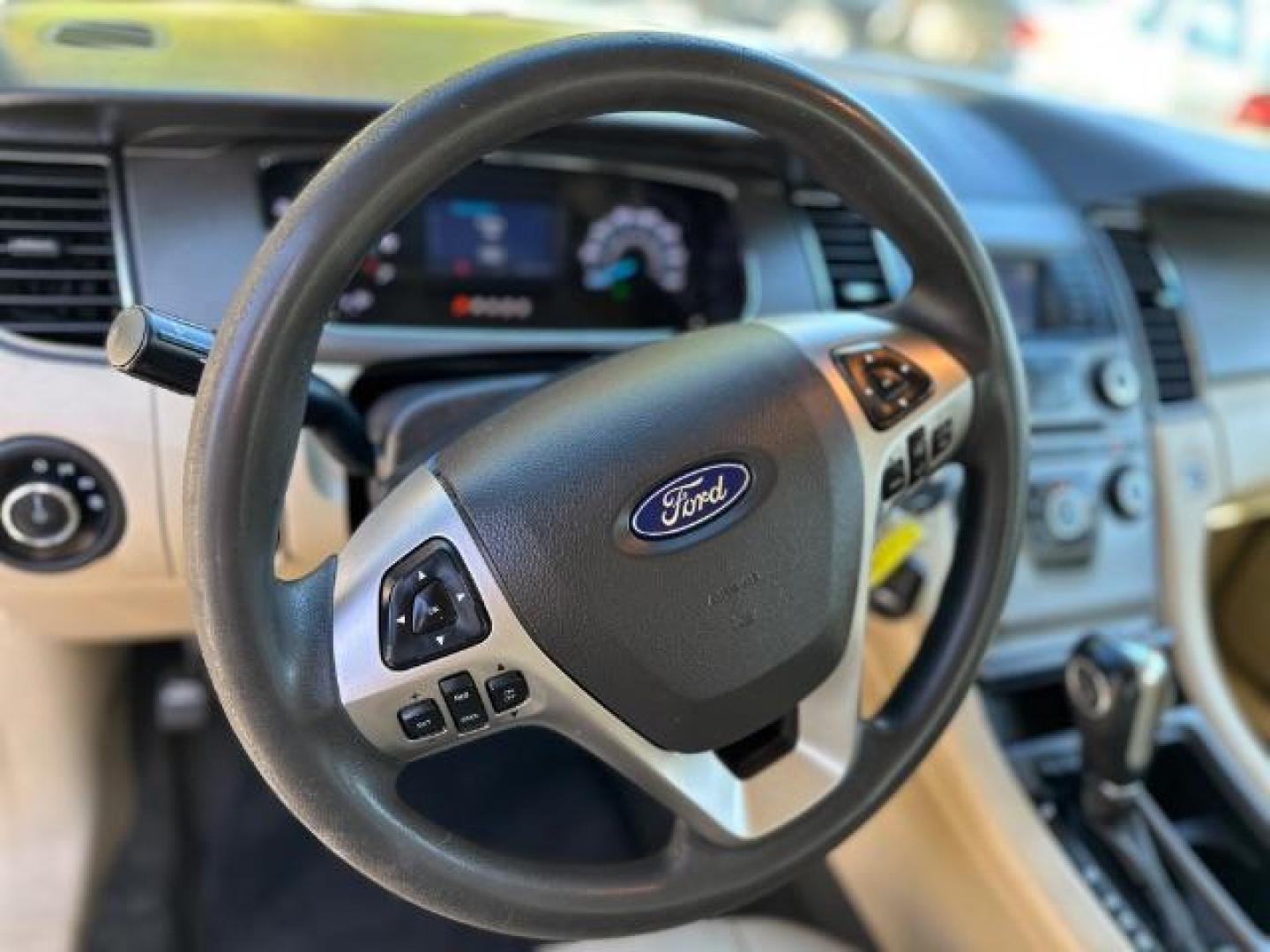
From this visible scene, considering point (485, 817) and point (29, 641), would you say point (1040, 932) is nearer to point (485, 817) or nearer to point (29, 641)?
point (485, 817)

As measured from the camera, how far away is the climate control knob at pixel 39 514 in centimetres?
88

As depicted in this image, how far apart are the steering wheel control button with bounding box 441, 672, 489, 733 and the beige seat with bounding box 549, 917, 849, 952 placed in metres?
0.35

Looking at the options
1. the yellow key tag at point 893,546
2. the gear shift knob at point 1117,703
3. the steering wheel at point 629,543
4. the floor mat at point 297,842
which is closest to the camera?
the steering wheel at point 629,543

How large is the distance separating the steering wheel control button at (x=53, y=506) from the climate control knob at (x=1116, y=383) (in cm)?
91

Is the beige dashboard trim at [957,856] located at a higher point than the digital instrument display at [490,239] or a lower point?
lower

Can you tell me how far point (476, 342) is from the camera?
1015 mm

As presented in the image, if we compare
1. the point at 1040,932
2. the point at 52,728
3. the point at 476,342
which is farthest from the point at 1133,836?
the point at 52,728

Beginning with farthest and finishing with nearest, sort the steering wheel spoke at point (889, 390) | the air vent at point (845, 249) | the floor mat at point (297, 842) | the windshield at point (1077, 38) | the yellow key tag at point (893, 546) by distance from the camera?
1. the windshield at point (1077, 38)
2. the floor mat at point (297, 842)
3. the air vent at point (845, 249)
4. the yellow key tag at point (893, 546)
5. the steering wheel spoke at point (889, 390)

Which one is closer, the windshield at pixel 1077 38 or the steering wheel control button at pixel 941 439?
the steering wheel control button at pixel 941 439

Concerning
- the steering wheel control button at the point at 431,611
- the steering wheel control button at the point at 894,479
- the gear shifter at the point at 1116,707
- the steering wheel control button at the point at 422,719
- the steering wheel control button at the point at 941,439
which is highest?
the steering wheel control button at the point at 941,439

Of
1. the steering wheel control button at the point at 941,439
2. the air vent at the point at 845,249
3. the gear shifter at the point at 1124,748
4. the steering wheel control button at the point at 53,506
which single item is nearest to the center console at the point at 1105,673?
the gear shifter at the point at 1124,748

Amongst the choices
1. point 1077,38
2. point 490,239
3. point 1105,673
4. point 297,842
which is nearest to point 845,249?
point 490,239

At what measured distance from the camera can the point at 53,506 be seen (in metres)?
0.89

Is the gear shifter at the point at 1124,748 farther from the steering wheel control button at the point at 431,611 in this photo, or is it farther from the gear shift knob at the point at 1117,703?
the steering wheel control button at the point at 431,611
